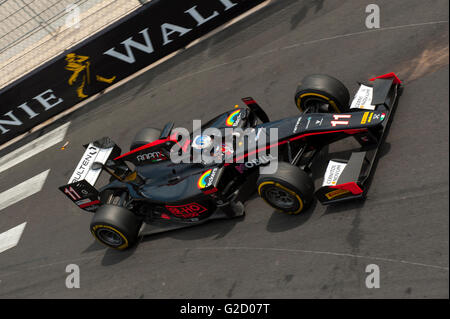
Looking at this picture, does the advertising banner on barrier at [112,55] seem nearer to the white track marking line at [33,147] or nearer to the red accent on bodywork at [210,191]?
the white track marking line at [33,147]

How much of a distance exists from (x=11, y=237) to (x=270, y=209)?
585 cm

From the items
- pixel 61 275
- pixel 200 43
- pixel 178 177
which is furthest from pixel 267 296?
pixel 200 43

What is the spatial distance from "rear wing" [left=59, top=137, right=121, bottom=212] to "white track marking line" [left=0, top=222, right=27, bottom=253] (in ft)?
7.87

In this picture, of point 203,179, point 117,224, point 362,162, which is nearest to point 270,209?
point 203,179

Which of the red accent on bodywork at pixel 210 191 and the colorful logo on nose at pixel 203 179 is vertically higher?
the colorful logo on nose at pixel 203 179

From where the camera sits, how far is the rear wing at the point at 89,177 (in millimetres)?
7789

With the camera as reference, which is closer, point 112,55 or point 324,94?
point 324,94

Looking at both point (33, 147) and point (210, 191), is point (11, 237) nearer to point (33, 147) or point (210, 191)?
point (33, 147)

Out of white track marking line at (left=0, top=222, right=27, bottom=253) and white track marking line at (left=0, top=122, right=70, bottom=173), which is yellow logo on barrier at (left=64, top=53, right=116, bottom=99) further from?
white track marking line at (left=0, top=222, right=27, bottom=253)

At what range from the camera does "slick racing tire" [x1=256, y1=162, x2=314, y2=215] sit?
20.2 feet

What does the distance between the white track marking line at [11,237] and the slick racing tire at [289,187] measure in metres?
5.84

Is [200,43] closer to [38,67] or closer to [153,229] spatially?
[38,67]

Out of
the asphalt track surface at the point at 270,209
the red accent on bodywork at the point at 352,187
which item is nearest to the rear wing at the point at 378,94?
the asphalt track surface at the point at 270,209

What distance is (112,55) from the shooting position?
11.6 meters
